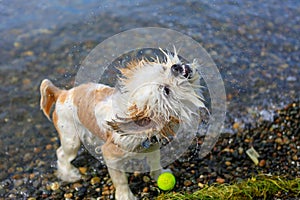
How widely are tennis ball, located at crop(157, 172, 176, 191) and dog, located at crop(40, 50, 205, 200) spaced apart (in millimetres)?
307

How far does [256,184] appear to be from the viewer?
3.83 metres

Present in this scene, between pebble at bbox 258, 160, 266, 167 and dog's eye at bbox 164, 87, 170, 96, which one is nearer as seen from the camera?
dog's eye at bbox 164, 87, 170, 96

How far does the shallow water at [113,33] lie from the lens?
19.5ft

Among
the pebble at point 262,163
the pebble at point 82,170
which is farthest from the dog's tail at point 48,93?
the pebble at point 262,163

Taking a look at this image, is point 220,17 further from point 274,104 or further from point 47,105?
point 47,105

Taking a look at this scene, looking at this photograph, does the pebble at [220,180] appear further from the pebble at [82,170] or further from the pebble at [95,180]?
the pebble at [82,170]

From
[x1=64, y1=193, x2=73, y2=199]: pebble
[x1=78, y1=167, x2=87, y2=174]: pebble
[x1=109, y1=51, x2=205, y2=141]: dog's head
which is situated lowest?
[x1=64, y1=193, x2=73, y2=199]: pebble

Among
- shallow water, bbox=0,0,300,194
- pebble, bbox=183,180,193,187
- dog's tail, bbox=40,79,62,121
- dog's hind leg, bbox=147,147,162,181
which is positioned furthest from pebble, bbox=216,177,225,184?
dog's tail, bbox=40,79,62,121

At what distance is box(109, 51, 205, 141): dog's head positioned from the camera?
3.06m

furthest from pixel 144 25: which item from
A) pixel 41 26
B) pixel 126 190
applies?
pixel 126 190

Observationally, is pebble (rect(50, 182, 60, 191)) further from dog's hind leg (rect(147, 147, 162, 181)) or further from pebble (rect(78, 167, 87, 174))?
dog's hind leg (rect(147, 147, 162, 181))

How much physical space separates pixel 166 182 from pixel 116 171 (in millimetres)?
616

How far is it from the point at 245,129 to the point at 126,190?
1.88 meters

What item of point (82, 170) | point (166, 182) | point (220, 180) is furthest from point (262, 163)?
point (82, 170)
